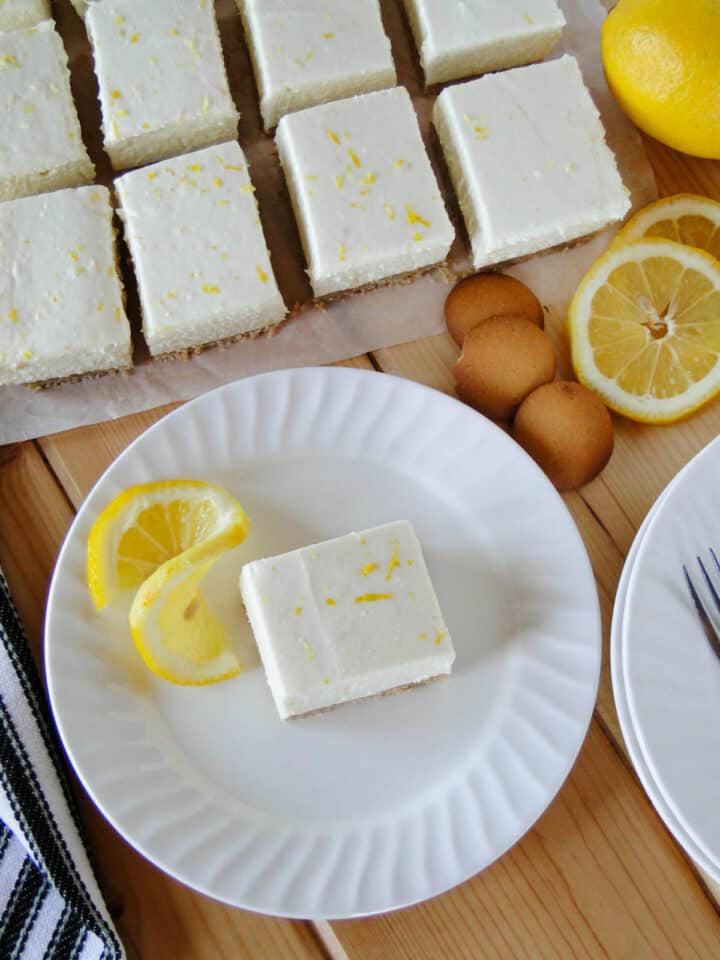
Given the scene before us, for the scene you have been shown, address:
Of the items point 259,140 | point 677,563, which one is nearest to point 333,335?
point 259,140

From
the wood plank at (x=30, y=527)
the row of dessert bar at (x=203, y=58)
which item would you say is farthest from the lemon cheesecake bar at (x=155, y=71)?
the wood plank at (x=30, y=527)

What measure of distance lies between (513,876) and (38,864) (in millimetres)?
567

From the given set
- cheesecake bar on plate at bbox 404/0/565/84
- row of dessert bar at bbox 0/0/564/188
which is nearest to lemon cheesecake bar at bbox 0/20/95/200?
row of dessert bar at bbox 0/0/564/188

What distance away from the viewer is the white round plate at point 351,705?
1138mm

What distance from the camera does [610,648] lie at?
4.01 ft

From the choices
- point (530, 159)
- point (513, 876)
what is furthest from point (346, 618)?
point (530, 159)

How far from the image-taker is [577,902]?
1.22m

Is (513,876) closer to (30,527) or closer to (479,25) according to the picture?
(30,527)

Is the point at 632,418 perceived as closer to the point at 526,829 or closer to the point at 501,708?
the point at 501,708

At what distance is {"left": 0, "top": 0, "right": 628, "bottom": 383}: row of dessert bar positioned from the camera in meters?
1.26

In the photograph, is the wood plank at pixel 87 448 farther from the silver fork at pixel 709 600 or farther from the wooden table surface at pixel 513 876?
the silver fork at pixel 709 600

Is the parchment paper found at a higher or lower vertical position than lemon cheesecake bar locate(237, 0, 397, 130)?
lower

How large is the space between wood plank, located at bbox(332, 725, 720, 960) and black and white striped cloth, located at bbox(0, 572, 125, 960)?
291 millimetres

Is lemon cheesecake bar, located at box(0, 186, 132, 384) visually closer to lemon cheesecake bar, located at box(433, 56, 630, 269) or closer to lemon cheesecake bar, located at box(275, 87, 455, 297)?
lemon cheesecake bar, located at box(275, 87, 455, 297)
